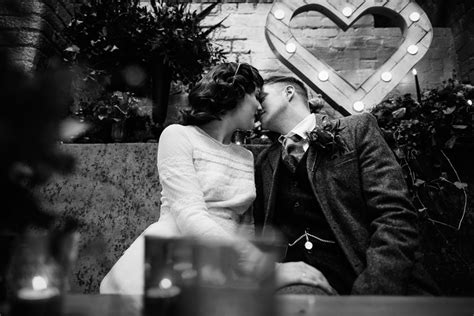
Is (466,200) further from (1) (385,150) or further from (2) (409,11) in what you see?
(2) (409,11)

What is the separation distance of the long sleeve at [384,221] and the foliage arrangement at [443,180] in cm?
38

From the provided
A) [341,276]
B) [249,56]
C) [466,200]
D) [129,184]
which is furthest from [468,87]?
[129,184]

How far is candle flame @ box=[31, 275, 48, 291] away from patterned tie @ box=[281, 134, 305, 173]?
1160 millimetres

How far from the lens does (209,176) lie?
1.40m

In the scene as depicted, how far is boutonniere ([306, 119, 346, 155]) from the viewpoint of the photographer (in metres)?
1.43

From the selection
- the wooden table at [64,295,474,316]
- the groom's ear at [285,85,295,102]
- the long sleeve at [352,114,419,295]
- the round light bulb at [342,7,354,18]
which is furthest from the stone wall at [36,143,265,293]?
the round light bulb at [342,7,354,18]

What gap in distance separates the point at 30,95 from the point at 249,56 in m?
2.50

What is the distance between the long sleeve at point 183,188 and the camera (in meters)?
1.16

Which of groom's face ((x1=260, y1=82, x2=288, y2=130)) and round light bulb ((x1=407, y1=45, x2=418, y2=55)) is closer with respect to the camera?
groom's face ((x1=260, y1=82, x2=288, y2=130))

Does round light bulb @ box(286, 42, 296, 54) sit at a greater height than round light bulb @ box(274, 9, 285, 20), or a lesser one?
lesser

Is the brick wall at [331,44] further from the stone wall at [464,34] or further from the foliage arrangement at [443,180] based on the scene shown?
the foliage arrangement at [443,180]

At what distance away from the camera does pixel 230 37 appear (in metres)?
2.78

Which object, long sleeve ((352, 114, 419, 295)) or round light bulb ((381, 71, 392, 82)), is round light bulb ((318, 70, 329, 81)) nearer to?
round light bulb ((381, 71, 392, 82))

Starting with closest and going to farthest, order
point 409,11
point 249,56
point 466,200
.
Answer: point 466,200 < point 409,11 < point 249,56
